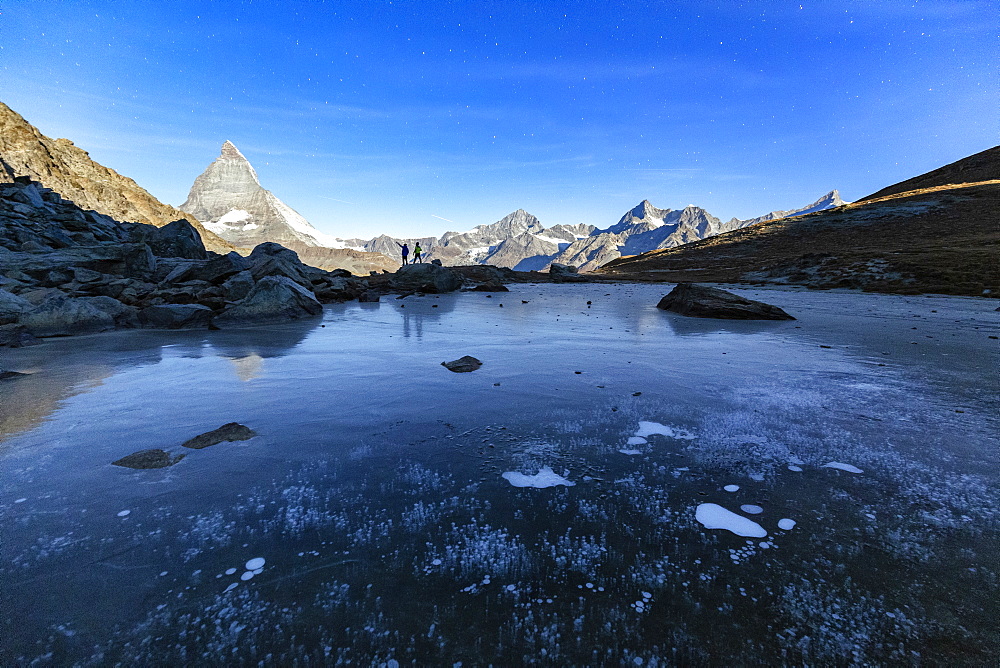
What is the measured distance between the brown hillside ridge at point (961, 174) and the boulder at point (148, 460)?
93.2 m

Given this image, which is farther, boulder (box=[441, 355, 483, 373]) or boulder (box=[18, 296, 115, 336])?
boulder (box=[18, 296, 115, 336])

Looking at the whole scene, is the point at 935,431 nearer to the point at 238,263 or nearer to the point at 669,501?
the point at 669,501

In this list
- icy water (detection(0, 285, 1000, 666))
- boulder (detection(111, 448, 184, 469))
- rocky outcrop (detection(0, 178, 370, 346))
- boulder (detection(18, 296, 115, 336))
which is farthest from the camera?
rocky outcrop (detection(0, 178, 370, 346))

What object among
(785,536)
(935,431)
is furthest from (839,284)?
(785,536)

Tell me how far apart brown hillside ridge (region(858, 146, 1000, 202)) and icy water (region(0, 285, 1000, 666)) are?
8999 cm

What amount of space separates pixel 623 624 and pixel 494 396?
3239mm

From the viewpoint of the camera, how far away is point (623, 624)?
5.78ft

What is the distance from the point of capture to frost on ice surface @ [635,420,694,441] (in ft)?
12.1

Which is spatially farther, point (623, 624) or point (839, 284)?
point (839, 284)

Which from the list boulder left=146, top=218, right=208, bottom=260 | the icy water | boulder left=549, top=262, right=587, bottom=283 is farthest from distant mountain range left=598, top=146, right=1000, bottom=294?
boulder left=146, top=218, right=208, bottom=260

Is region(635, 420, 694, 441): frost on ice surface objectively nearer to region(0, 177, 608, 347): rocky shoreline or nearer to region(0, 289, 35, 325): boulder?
region(0, 177, 608, 347): rocky shoreline

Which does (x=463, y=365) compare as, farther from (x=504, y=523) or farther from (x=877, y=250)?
(x=877, y=250)

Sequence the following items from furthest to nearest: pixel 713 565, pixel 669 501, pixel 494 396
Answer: pixel 494 396
pixel 669 501
pixel 713 565

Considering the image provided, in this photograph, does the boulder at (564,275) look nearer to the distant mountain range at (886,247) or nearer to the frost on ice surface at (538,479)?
the distant mountain range at (886,247)
